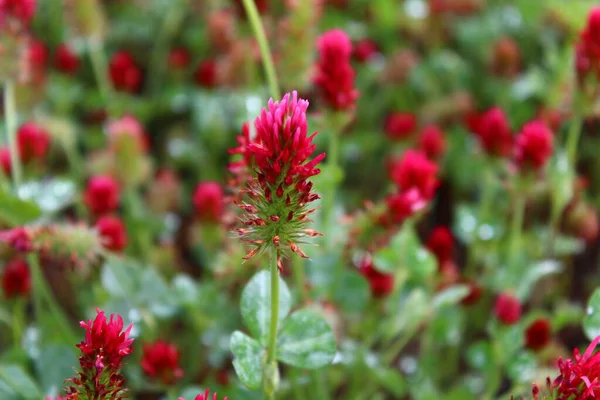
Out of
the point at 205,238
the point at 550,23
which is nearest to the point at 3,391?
the point at 205,238

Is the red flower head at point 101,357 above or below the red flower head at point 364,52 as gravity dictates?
below

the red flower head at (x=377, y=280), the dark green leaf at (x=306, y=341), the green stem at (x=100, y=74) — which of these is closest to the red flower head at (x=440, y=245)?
the red flower head at (x=377, y=280)

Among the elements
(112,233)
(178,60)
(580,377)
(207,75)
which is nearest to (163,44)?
(178,60)

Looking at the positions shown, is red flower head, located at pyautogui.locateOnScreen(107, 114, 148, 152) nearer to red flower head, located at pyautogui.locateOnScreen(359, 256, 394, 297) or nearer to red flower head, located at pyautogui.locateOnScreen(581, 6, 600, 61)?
red flower head, located at pyautogui.locateOnScreen(359, 256, 394, 297)

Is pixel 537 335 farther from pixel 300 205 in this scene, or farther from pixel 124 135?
pixel 124 135

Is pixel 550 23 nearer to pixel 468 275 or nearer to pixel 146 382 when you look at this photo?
pixel 468 275

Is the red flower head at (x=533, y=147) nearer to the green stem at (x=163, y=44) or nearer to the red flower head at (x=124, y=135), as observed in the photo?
the red flower head at (x=124, y=135)
